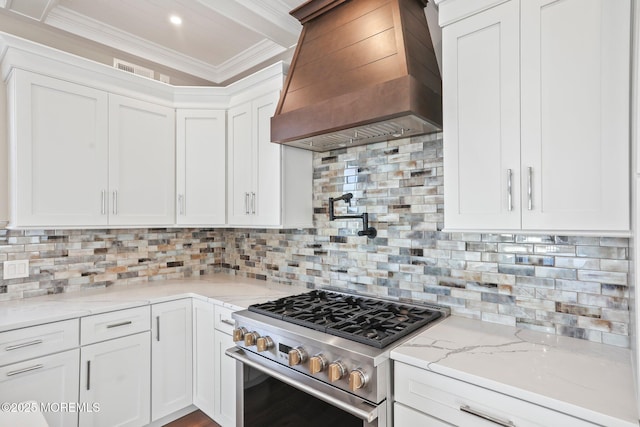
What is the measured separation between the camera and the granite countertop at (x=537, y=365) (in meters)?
1.01

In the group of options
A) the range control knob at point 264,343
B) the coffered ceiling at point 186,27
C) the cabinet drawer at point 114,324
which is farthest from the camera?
the coffered ceiling at point 186,27

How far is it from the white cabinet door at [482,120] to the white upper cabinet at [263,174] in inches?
44.1

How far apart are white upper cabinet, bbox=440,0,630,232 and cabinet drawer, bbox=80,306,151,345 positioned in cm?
198

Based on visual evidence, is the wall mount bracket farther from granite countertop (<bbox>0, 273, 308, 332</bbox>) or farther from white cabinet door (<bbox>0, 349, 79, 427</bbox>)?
white cabinet door (<bbox>0, 349, 79, 427</bbox>)

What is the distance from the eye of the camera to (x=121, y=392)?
216cm

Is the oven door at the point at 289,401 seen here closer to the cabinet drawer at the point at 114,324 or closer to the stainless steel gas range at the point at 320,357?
the stainless steel gas range at the point at 320,357

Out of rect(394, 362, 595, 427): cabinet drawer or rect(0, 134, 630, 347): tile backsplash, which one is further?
rect(0, 134, 630, 347): tile backsplash

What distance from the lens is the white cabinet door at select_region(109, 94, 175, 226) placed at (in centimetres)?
241

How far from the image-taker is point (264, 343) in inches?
67.1

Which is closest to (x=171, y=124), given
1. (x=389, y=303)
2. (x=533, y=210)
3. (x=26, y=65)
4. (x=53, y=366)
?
(x=26, y=65)

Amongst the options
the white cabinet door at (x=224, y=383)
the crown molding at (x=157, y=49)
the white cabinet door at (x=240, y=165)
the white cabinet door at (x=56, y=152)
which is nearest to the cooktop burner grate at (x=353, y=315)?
the white cabinet door at (x=224, y=383)

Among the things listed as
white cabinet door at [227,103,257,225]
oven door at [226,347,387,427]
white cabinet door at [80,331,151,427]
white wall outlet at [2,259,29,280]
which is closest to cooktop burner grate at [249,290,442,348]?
oven door at [226,347,387,427]

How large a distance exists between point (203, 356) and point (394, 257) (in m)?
1.49

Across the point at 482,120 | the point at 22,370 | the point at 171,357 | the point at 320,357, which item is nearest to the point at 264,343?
the point at 320,357
